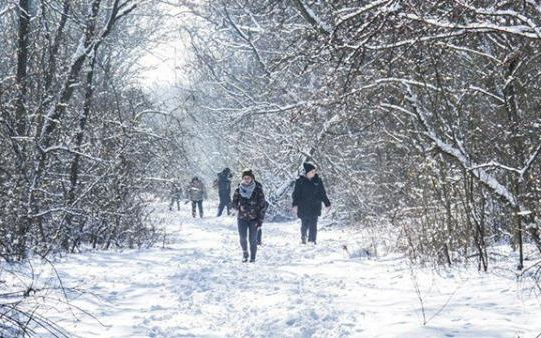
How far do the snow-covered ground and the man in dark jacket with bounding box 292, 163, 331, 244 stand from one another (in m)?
2.37

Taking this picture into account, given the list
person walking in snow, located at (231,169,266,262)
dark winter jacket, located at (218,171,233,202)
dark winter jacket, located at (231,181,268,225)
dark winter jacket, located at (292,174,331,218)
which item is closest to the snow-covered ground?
person walking in snow, located at (231,169,266,262)

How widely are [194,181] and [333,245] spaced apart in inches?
574

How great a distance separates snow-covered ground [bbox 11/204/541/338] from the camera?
5316 millimetres

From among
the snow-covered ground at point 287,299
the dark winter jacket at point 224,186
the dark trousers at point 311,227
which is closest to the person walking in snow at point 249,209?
the snow-covered ground at point 287,299

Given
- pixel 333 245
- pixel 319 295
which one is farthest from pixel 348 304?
pixel 333 245

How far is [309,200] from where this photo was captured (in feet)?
44.3

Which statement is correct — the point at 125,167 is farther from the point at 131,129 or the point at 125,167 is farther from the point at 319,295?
the point at 319,295

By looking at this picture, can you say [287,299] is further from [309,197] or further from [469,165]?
[309,197]

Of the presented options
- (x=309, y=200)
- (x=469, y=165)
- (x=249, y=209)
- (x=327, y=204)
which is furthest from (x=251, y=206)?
(x=469, y=165)

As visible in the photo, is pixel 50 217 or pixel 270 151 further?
pixel 270 151

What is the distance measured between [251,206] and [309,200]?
290cm

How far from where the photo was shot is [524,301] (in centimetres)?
541

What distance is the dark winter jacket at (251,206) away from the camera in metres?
10.8

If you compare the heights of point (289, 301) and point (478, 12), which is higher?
point (478, 12)
